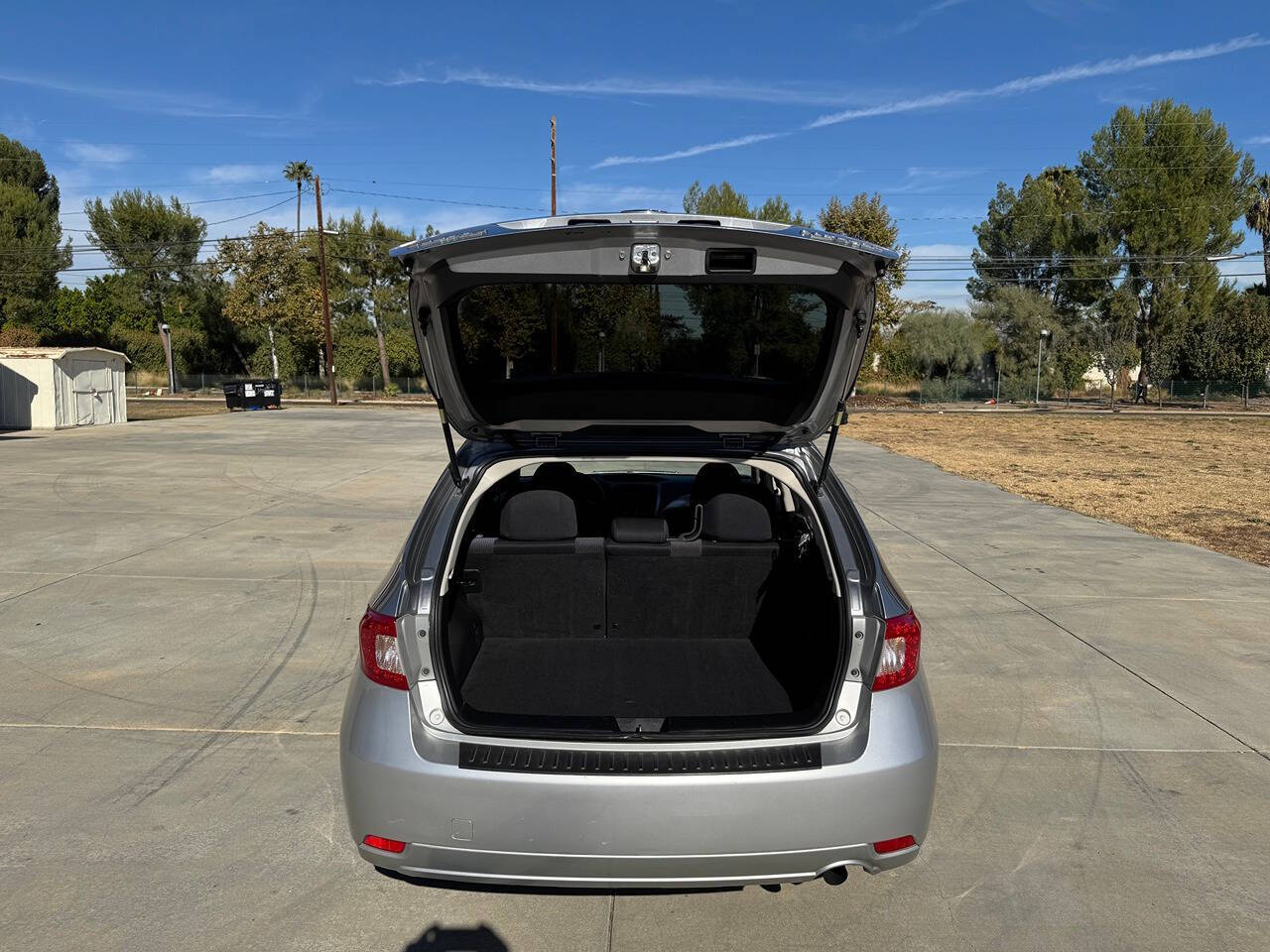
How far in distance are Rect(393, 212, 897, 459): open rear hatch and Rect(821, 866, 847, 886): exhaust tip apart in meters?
1.53

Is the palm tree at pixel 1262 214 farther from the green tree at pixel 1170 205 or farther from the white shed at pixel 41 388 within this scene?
the white shed at pixel 41 388

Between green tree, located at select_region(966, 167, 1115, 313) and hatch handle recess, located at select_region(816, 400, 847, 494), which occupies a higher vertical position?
green tree, located at select_region(966, 167, 1115, 313)

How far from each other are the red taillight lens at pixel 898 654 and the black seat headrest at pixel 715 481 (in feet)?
4.72

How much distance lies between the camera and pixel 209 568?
26.1 ft

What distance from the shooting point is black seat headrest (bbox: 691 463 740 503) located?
4172 millimetres

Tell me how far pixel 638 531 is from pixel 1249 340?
5359cm

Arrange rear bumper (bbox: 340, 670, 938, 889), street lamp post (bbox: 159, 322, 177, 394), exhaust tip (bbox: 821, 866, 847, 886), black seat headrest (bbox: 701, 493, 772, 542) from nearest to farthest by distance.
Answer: rear bumper (bbox: 340, 670, 938, 889) < exhaust tip (bbox: 821, 866, 847, 886) < black seat headrest (bbox: 701, 493, 772, 542) < street lamp post (bbox: 159, 322, 177, 394)

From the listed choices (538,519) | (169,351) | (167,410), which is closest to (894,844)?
(538,519)

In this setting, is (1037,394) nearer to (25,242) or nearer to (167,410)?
(167,410)

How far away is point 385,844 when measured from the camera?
254 centimetres

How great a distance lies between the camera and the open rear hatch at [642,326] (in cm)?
273

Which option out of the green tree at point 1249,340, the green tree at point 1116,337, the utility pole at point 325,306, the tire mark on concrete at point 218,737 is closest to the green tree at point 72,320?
the utility pole at point 325,306

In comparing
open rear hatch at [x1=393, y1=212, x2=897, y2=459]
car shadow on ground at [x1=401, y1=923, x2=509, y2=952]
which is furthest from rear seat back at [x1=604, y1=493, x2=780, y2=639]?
car shadow on ground at [x1=401, y1=923, x2=509, y2=952]

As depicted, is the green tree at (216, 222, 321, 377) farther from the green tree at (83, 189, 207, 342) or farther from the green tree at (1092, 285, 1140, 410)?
the green tree at (1092, 285, 1140, 410)
